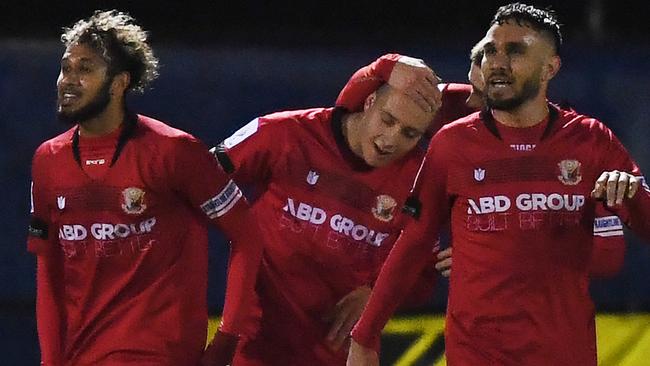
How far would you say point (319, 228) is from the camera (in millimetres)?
3637

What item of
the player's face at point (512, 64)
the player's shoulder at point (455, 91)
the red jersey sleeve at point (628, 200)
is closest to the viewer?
the red jersey sleeve at point (628, 200)

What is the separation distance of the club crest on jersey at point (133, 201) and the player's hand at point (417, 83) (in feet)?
2.44

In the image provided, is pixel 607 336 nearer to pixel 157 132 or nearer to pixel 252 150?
pixel 252 150

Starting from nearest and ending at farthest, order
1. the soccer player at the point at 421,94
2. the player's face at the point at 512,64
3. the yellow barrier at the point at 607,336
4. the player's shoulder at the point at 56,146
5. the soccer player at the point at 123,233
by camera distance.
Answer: the player's face at the point at 512,64
the soccer player at the point at 123,233
the player's shoulder at the point at 56,146
the soccer player at the point at 421,94
the yellow barrier at the point at 607,336

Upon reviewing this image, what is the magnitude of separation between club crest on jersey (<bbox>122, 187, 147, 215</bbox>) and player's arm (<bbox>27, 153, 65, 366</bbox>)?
0.75ft

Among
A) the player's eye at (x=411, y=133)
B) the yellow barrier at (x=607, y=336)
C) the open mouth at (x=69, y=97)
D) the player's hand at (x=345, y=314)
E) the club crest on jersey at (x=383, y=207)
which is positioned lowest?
the yellow barrier at (x=607, y=336)

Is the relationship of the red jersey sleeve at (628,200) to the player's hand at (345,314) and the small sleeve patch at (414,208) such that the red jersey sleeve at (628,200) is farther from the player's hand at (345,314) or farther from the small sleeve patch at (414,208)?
the player's hand at (345,314)

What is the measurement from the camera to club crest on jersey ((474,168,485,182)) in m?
3.12

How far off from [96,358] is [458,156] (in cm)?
96

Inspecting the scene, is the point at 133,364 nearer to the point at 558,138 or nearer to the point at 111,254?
the point at 111,254

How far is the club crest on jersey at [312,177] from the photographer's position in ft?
12.0

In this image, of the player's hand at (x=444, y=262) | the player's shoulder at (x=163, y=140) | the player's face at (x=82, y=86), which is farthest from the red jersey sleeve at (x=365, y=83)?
the player's face at (x=82, y=86)

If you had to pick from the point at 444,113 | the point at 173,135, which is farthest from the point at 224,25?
the point at 173,135

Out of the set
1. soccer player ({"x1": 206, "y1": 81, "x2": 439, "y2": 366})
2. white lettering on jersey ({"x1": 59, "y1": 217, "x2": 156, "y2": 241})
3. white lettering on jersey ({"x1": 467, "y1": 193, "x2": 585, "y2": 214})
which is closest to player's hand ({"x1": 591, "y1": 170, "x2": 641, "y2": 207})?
white lettering on jersey ({"x1": 467, "y1": 193, "x2": 585, "y2": 214})
